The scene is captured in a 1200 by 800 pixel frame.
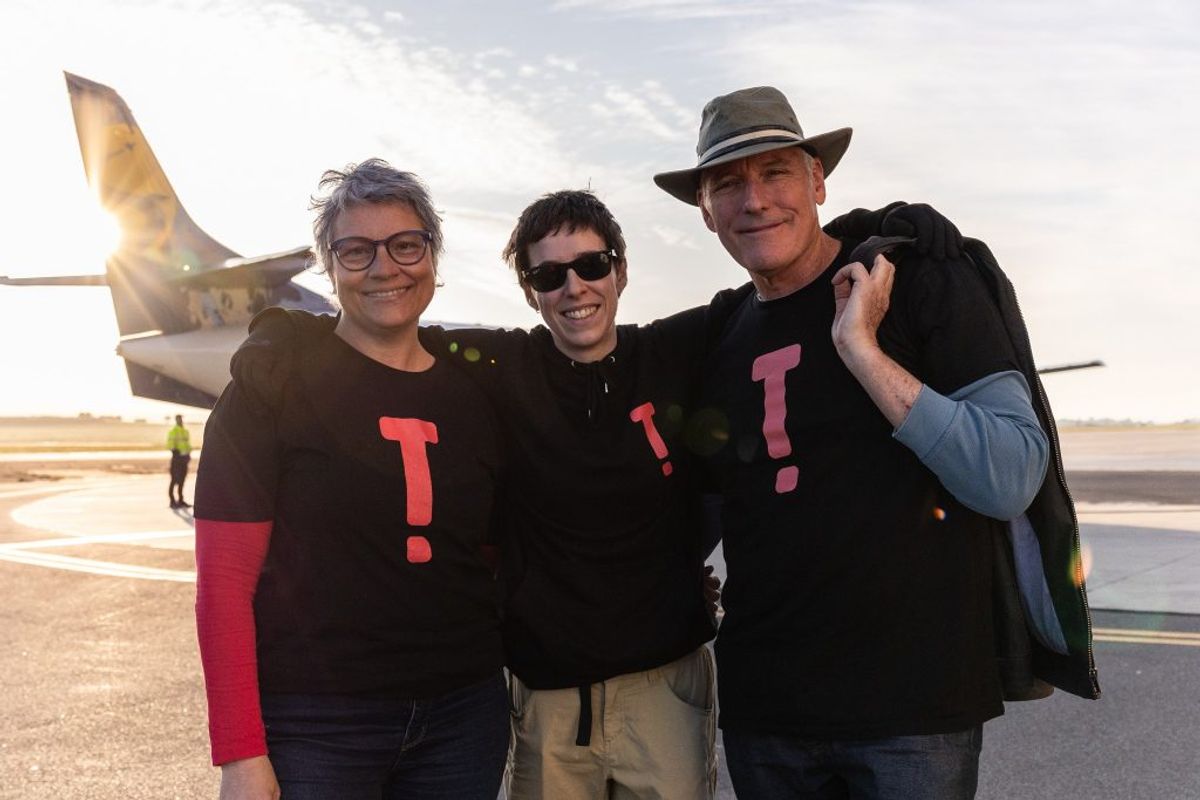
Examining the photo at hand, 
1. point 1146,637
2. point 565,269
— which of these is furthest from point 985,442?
point 1146,637

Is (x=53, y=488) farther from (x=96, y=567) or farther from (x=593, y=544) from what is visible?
(x=593, y=544)

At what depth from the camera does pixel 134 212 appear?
67.1 feet

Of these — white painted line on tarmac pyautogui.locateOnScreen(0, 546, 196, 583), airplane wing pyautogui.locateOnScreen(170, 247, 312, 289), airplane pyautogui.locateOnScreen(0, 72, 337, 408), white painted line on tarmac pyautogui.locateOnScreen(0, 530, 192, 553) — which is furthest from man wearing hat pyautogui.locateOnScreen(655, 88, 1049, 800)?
airplane pyautogui.locateOnScreen(0, 72, 337, 408)

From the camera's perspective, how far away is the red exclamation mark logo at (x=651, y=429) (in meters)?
2.61

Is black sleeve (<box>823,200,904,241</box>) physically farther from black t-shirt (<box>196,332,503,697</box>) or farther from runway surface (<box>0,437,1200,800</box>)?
runway surface (<box>0,437,1200,800</box>)

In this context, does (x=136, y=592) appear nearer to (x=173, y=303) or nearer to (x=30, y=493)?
(x=173, y=303)

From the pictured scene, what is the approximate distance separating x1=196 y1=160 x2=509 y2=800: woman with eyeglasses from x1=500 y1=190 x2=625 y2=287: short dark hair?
0.44 meters

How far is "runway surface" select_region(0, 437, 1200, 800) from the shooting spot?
423 cm

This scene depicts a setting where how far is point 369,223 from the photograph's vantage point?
2.36m

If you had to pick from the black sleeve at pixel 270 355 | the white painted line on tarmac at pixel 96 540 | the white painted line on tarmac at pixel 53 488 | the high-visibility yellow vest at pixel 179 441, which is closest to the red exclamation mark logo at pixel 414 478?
the black sleeve at pixel 270 355

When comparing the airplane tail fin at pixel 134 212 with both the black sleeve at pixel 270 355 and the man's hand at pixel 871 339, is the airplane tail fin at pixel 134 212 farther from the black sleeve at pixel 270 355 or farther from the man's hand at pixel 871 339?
the man's hand at pixel 871 339

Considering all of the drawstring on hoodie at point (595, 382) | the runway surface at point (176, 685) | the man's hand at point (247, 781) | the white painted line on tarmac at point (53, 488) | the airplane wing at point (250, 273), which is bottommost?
the white painted line on tarmac at point (53, 488)

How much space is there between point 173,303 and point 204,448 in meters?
19.5

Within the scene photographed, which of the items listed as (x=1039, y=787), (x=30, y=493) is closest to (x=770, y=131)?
(x=1039, y=787)
